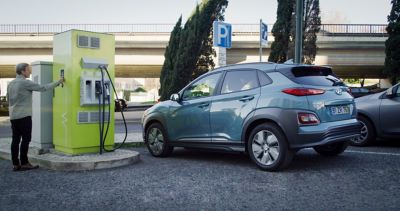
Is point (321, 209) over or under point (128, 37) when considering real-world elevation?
under

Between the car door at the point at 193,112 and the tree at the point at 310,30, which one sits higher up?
the tree at the point at 310,30

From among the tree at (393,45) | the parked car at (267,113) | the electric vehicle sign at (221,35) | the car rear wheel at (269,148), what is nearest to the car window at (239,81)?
the parked car at (267,113)

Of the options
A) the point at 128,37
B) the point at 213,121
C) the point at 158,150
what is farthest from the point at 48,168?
the point at 128,37

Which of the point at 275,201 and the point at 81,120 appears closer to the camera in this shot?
the point at 275,201

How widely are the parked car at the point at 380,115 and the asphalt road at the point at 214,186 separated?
1294mm

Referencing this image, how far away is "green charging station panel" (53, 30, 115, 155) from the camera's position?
286 inches

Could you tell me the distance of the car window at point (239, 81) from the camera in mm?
6703

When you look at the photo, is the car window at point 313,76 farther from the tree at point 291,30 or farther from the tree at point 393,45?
the tree at point 393,45

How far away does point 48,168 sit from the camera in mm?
6879

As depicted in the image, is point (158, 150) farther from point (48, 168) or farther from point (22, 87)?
point (22, 87)

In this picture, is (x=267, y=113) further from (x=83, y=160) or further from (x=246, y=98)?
(x=83, y=160)

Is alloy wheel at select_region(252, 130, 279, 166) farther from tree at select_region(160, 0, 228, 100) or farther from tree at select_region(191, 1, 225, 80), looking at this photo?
tree at select_region(191, 1, 225, 80)

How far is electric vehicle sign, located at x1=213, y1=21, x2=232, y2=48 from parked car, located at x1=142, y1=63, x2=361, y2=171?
2.79 meters

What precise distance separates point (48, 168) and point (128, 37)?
84.7ft
